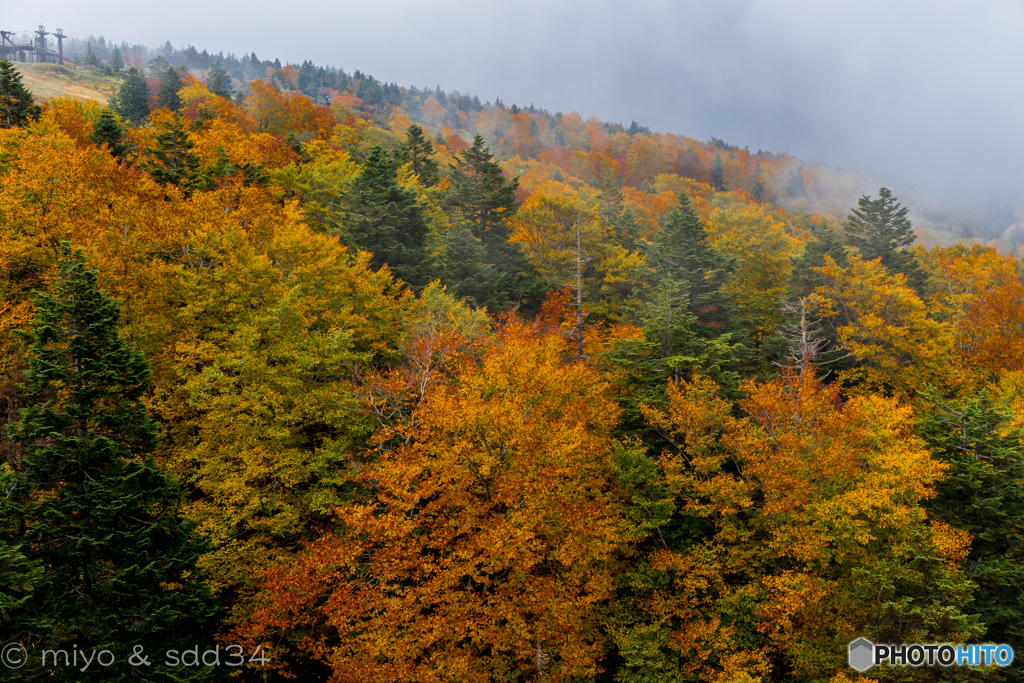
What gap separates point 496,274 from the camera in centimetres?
3797

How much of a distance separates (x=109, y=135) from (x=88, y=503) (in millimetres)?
30969

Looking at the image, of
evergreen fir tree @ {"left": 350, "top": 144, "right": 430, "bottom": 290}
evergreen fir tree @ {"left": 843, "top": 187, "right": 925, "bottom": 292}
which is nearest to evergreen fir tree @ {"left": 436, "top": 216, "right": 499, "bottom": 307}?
evergreen fir tree @ {"left": 350, "top": 144, "right": 430, "bottom": 290}

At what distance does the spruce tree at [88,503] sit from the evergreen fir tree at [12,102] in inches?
994

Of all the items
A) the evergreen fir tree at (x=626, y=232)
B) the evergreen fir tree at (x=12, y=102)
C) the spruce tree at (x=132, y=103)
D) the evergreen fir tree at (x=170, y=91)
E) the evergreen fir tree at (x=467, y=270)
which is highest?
the evergreen fir tree at (x=170, y=91)

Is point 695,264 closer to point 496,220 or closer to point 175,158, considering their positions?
point 496,220

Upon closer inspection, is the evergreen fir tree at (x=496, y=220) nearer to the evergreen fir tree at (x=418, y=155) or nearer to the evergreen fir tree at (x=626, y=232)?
the evergreen fir tree at (x=418, y=155)

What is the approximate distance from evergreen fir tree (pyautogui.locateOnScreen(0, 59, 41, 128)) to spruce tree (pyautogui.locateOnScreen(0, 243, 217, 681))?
2525cm

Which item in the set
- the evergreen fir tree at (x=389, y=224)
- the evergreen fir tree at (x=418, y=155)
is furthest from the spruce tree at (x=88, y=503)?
the evergreen fir tree at (x=418, y=155)

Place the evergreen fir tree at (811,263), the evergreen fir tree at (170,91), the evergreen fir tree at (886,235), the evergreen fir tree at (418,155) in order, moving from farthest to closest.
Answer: the evergreen fir tree at (170,91) → the evergreen fir tree at (418,155) → the evergreen fir tree at (886,235) → the evergreen fir tree at (811,263)

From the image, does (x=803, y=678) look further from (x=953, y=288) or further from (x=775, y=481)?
(x=953, y=288)

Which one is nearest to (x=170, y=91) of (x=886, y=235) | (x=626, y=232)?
(x=626, y=232)

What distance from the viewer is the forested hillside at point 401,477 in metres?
16.3

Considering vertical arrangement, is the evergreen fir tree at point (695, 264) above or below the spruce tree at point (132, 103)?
below

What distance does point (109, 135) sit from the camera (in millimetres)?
34719
